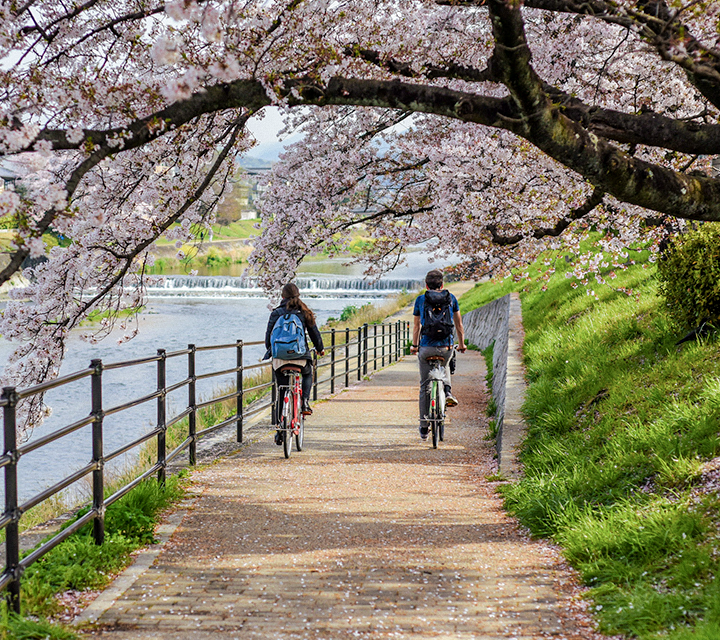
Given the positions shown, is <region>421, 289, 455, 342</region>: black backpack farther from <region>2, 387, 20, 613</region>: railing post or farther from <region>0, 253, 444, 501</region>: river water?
<region>2, 387, 20, 613</region>: railing post

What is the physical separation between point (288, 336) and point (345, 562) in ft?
12.0

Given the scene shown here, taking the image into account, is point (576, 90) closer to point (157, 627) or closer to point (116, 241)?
point (116, 241)

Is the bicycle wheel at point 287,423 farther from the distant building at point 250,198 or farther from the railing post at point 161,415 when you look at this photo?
the distant building at point 250,198

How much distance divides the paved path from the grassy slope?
28 cm

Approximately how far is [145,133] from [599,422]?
15.3ft

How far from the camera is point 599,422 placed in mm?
6672

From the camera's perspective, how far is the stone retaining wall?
25.4 feet

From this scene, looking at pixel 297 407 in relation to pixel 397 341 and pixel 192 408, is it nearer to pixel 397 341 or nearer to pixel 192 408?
pixel 192 408

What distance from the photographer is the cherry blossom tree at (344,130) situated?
4281 millimetres

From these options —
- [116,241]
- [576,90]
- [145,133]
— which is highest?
[576,90]

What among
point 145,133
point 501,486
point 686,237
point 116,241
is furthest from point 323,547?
point 686,237

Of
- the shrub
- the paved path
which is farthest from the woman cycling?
the shrub

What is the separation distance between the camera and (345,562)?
15.1ft

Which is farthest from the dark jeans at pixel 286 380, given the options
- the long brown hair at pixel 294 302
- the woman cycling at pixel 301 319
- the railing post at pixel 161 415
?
the railing post at pixel 161 415
